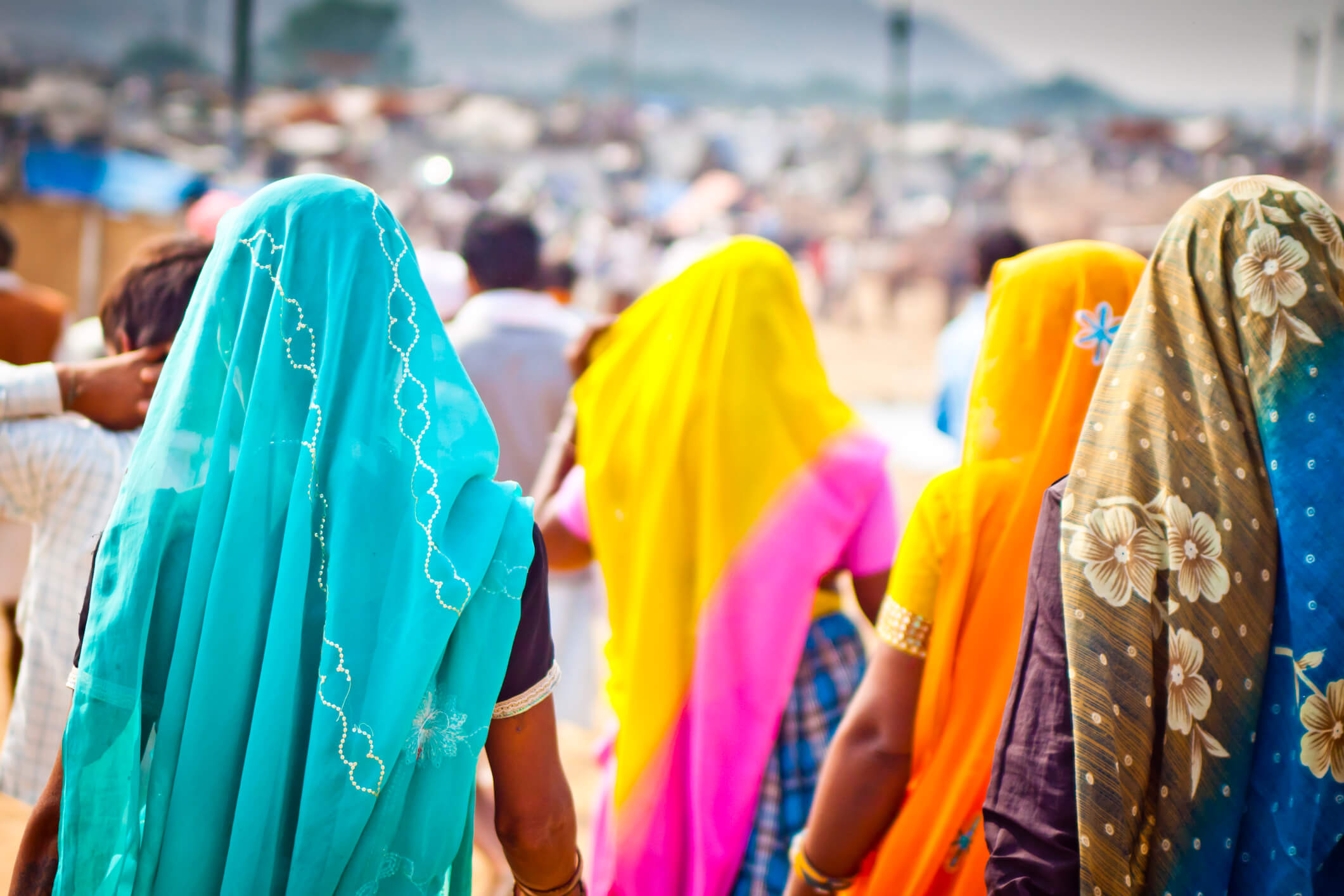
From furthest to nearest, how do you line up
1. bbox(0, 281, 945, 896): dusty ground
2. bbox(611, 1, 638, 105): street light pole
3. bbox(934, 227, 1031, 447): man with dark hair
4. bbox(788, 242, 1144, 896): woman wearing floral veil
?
bbox(611, 1, 638, 105): street light pole → bbox(934, 227, 1031, 447): man with dark hair → bbox(0, 281, 945, 896): dusty ground → bbox(788, 242, 1144, 896): woman wearing floral veil

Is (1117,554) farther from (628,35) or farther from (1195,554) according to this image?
(628,35)

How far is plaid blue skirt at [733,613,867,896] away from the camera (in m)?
1.84

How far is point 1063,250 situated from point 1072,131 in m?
42.4

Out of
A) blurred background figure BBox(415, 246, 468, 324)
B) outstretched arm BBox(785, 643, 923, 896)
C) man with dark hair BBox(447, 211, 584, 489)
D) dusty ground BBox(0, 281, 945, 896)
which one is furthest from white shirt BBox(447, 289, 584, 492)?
outstretched arm BBox(785, 643, 923, 896)

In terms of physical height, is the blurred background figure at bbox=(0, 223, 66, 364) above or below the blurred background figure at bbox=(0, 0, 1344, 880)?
below

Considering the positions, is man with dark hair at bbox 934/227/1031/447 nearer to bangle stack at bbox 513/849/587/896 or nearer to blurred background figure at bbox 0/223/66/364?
bangle stack at bbox 513/849/587/896

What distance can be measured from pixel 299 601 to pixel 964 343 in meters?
3.28

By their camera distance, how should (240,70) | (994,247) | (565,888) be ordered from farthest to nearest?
(240,70) < (994,247) < (565,888)

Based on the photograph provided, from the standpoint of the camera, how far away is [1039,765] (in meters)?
1.24

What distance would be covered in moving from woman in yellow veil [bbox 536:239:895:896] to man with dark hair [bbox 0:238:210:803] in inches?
35.4

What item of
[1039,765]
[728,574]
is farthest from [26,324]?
[1039,765]

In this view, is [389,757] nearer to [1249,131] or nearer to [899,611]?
[899,611]

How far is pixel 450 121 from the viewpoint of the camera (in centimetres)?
2512

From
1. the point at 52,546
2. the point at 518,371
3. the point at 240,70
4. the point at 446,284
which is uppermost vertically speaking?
the point at 240,70
